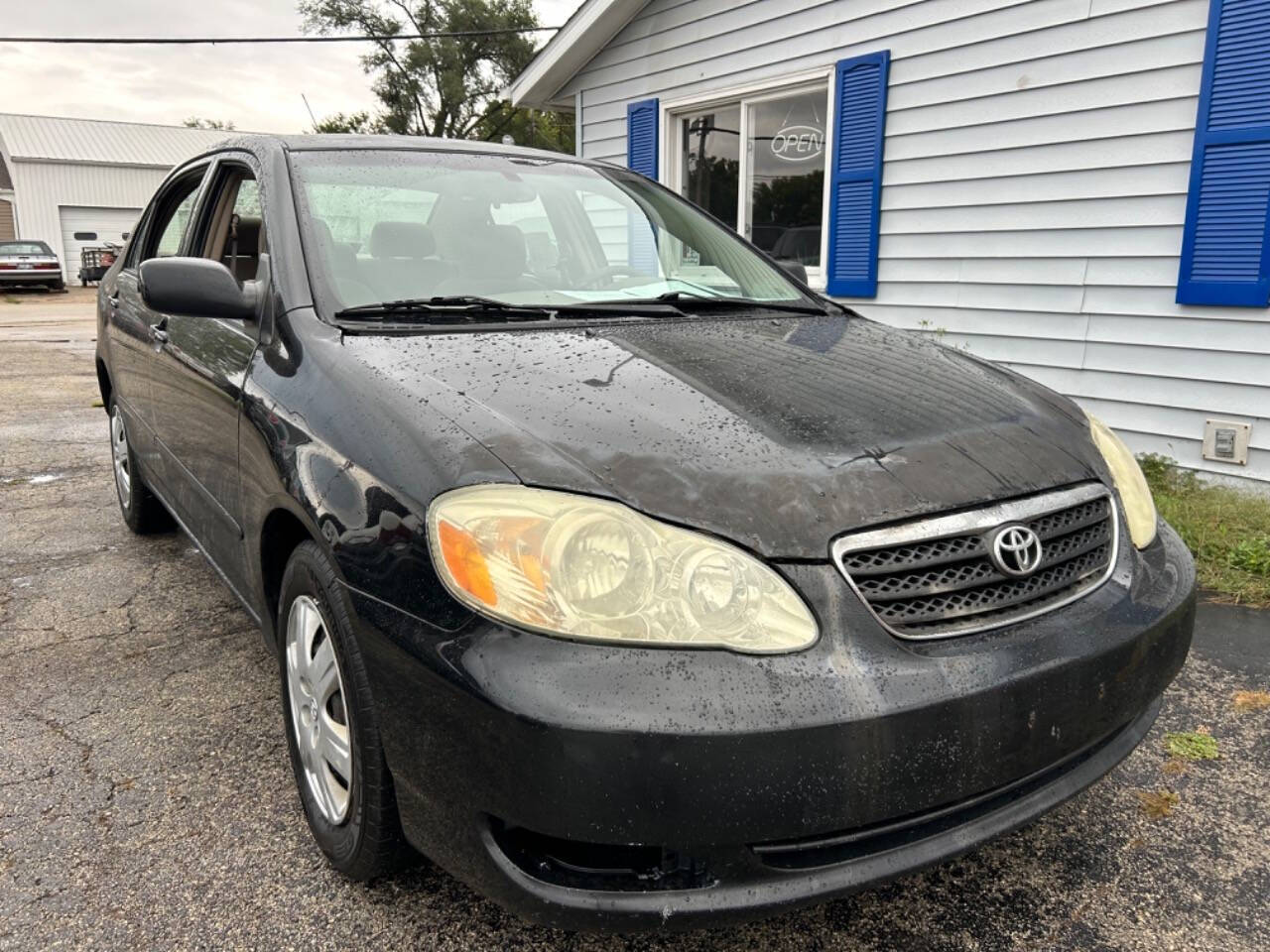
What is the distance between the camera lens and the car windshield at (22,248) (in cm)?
2606

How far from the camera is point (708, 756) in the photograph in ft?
4.43

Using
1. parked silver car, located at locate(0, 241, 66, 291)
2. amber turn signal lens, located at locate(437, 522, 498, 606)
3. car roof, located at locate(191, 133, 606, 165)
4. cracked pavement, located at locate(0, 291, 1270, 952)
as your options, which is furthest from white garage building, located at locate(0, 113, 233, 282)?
amber turn signal lens, located at locate(437, 522, 498, 606)

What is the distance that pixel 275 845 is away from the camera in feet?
6.87

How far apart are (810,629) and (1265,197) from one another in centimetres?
417

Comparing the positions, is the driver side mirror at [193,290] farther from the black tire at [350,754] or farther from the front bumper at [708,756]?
the front bumper at [708,756]

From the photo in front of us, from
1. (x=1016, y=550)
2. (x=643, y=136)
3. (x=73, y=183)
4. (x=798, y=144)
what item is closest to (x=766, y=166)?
(x=798, y=144)

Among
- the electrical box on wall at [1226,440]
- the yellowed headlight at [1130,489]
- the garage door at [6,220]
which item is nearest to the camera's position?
the yellowed headlight at [1130,489]

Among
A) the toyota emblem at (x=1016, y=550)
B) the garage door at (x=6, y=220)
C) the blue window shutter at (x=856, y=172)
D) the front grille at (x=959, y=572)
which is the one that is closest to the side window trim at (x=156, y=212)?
the front grille at (x=959, y=572)

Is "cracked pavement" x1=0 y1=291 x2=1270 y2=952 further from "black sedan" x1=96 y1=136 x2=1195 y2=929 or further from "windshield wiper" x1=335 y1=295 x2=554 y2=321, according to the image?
"windshield wiper" x1=335 y1=295 x2=554 y2=321

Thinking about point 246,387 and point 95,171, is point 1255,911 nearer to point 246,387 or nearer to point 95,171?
point 246,387

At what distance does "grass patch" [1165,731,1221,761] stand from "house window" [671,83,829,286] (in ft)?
15.2

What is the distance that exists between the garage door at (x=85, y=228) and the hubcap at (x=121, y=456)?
33.4 metres

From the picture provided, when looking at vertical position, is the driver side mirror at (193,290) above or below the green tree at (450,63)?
below

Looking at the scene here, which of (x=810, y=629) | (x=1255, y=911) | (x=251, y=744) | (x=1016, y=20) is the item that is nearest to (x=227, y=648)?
(x=251, y=744)
